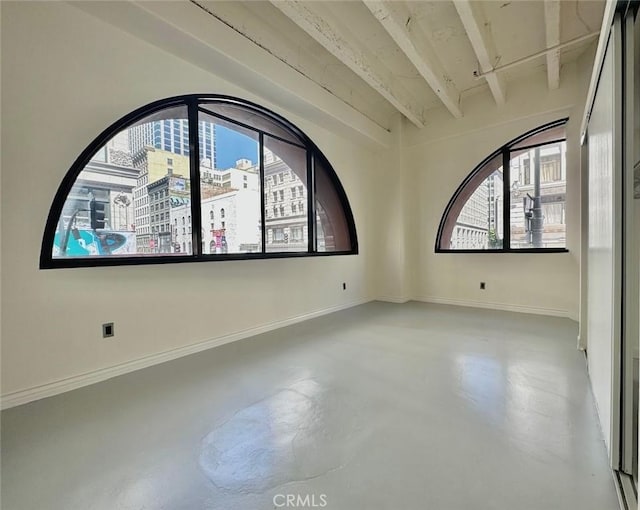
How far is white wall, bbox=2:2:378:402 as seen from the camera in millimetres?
2055

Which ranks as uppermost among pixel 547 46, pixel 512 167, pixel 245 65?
pixel 547 46

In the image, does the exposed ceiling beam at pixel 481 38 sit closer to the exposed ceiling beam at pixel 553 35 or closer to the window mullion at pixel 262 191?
the exposed ceiling beam at pixel 553 35

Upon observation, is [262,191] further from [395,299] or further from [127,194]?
[395,299]

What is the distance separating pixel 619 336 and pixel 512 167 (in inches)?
161

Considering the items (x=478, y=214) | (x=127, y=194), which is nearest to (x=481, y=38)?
(x=478, y=214)

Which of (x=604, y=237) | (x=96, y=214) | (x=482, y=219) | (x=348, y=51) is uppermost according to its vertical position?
(x=348, y=51)

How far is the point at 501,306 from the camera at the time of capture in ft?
15.6

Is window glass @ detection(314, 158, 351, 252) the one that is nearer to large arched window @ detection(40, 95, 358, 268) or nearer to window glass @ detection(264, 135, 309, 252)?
large arched window @ detection(40, 95, 358, 268)

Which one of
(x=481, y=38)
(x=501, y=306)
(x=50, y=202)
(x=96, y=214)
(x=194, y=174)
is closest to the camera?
(x=50, y=202)

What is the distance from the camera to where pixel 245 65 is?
300cm

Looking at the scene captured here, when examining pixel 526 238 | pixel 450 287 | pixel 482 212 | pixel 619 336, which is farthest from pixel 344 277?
pixel 619 336

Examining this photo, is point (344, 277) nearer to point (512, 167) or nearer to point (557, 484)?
point (512, 167)

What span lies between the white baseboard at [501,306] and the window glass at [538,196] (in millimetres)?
934

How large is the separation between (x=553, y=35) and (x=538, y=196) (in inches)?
82.6
